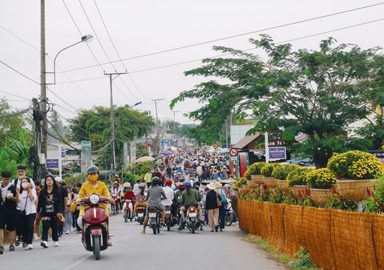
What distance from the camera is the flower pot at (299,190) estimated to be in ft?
46.0

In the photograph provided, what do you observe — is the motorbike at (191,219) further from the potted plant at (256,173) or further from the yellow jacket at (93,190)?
the yellow jacket at (93,190)

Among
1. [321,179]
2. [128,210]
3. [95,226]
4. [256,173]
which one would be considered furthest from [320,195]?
[128,210]

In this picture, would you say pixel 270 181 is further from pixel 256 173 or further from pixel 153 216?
pixel 153 216

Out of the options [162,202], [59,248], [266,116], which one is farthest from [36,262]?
[266,116]

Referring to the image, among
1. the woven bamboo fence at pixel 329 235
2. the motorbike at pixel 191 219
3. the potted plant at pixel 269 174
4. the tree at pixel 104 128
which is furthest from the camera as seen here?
the tree at pixel 104 128

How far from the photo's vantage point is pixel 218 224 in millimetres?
23906

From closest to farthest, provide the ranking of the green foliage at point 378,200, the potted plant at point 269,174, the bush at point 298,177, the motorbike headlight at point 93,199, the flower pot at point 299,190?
the green foliage at point 378,200
the motorbike headlight at point 93,199
the flower pot at point 299,190
the bush at point 298,177
the potted plant at point 269,174

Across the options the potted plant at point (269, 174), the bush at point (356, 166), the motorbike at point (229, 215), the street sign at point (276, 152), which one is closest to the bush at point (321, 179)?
the bush at point (356, 166)

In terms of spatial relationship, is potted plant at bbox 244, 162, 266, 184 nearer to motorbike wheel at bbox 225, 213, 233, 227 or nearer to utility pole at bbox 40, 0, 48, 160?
motorbike wheel at bbox 225, 213, 233, 227

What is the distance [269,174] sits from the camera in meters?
19.8

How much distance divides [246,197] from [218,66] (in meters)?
7.24

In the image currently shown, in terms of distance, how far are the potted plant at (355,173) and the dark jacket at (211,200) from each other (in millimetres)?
12273

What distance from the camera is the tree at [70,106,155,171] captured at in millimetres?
72438

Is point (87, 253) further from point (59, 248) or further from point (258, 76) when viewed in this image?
point (258, 76)
